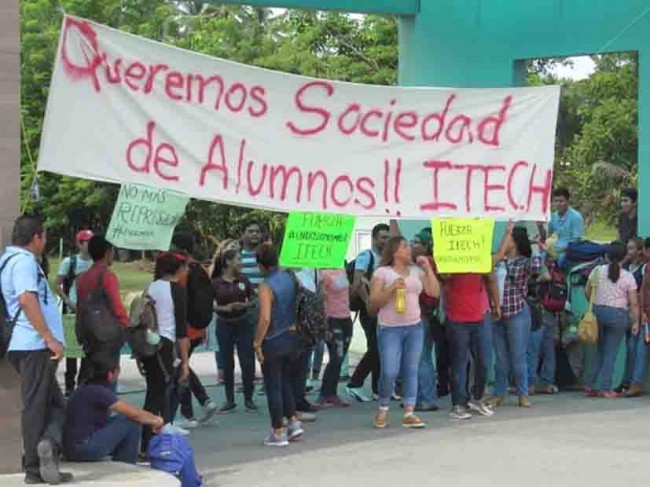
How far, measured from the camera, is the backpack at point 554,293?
46.1ft

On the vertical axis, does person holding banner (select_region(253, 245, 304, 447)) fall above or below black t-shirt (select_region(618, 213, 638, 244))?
below

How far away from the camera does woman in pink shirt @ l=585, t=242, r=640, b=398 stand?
14.0 m

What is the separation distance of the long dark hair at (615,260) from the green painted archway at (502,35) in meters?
0.74

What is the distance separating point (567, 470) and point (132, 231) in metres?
4.23

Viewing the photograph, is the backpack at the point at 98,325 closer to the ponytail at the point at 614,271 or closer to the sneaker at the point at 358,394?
the sneaker at the point at 358,394

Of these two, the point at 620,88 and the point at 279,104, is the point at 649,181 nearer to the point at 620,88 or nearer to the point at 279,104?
the point at 279,104

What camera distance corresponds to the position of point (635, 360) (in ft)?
46.5

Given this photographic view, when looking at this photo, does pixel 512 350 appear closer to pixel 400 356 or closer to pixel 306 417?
pixel 400 356

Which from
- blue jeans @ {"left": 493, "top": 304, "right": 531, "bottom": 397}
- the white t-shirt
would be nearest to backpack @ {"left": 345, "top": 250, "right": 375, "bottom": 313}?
blue jeans @ {"left": 493, "top": 304, "right": 531, "bottom": 397}

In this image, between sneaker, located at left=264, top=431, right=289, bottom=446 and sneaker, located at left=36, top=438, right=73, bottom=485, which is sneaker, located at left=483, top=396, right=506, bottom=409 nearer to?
sneaker, located at left=264, top=431, right=289, bottom=446

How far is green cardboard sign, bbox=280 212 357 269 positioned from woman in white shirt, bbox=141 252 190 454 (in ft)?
3.31

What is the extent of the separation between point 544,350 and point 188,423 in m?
4.19

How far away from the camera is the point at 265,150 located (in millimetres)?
9898

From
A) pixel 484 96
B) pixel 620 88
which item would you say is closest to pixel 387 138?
pixel 484 96
